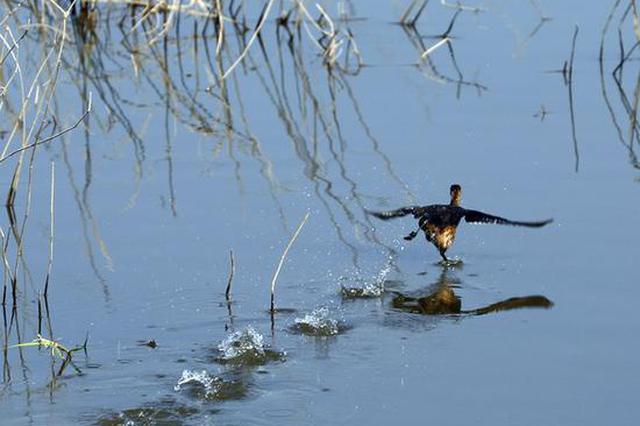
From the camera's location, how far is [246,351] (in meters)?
6.41

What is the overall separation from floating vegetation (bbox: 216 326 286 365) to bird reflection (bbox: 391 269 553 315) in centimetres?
→ 94

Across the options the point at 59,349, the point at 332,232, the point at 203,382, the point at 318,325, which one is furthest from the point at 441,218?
the point at 59,349

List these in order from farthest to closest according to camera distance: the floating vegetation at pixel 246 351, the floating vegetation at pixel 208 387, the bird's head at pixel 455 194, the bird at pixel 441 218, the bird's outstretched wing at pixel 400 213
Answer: the bird's head at pixel 455 194 < the bird's outstretched wing at pixel 400 213 < the bird at pixel 441 218 < the floating vegetation at pixel 246 351 < the floating vegetation at pixel 208 387

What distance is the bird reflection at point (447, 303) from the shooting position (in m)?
7.13

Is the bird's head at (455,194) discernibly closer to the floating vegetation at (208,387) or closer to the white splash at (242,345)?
the white splash at (242,345)

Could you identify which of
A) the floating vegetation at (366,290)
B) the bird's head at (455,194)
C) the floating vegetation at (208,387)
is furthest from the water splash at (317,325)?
the bird's head at (455,194)

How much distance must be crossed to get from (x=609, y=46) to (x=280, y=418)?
771 centimetres

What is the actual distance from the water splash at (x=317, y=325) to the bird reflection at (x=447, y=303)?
470mm

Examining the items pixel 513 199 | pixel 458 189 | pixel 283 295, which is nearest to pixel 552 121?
pixel 513 199

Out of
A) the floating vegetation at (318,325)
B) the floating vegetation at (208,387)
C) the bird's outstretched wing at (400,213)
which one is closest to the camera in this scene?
the floating vegetation at (208,387)

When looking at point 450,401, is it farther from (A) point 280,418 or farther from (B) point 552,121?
(B) point 552,121

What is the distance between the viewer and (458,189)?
796cm

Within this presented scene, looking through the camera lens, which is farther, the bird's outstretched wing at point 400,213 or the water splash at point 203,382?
the bird's outstretched wing at point 400,213

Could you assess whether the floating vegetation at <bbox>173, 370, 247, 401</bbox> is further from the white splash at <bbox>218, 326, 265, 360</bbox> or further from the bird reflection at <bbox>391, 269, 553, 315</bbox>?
the bird reflection at <bbox>391, 269, 553, 315</bbox>
